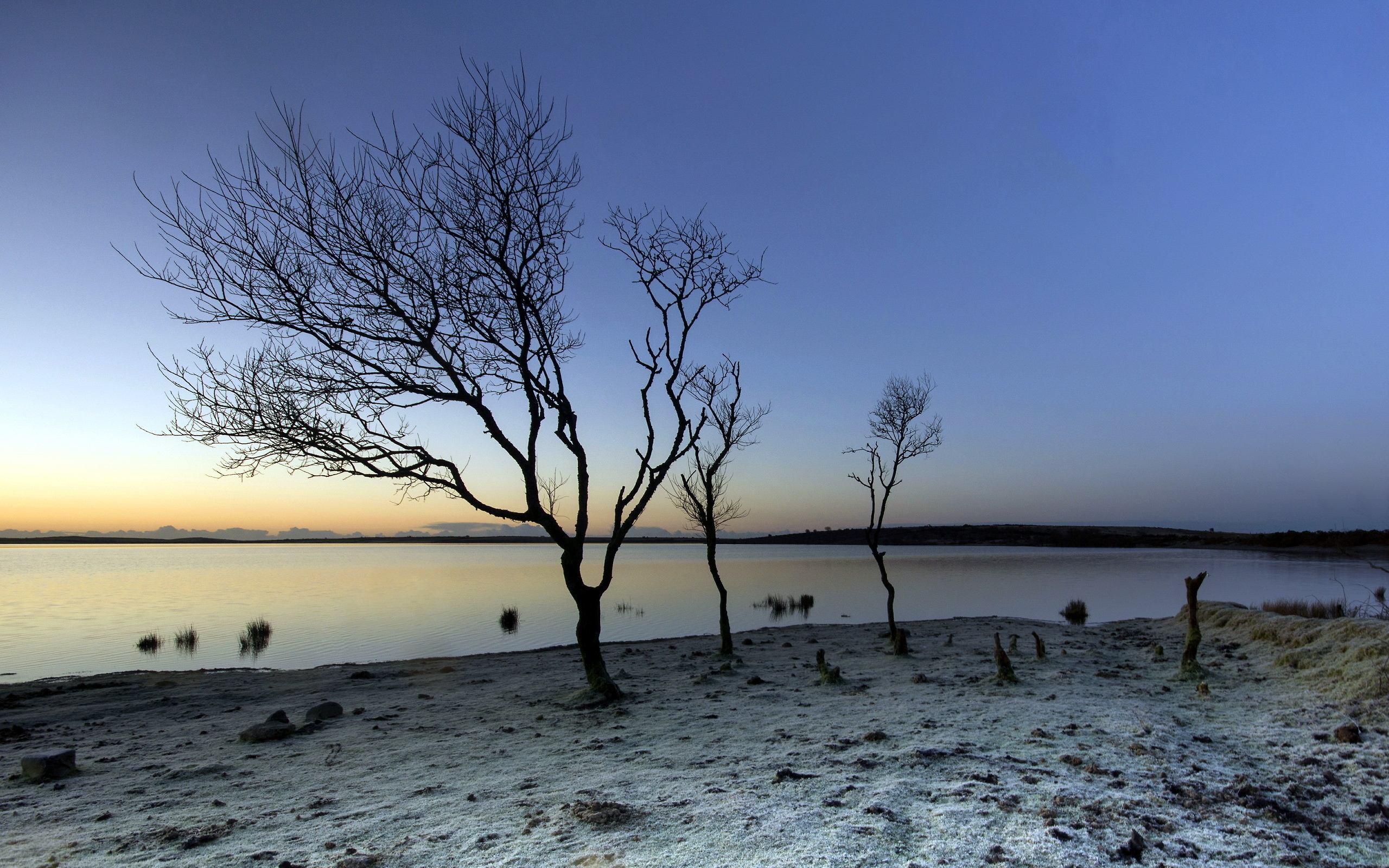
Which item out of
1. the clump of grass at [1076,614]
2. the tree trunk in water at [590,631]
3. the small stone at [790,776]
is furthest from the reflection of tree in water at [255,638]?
the clump of grass at [1076,614]

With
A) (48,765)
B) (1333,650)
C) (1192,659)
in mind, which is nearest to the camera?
(48,765)

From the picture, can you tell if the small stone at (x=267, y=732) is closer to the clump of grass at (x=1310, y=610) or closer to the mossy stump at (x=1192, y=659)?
the mossy stump at (x=1192, y=659)

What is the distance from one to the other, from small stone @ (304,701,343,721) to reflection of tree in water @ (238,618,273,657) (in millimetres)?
10997

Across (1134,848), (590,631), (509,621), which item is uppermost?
(590,631)

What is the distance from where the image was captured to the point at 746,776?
5.42 meters

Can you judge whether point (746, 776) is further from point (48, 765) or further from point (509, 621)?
point (509, 621)

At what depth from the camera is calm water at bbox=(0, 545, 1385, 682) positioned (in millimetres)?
18828

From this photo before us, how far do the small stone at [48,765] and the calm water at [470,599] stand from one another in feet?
34.0

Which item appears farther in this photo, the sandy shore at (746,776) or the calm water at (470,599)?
the calm water at (470,599)

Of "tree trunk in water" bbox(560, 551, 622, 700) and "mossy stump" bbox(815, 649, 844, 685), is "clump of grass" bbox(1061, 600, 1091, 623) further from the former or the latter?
"tree trunk in water" bbox(560, 551, 622, 700)

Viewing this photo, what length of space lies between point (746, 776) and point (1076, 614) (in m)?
20.5

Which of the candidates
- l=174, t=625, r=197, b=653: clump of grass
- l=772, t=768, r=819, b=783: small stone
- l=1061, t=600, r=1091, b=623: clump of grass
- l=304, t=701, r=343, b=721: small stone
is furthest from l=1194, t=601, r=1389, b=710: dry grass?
l=174, t=625, r=197, b=653: clump of grass

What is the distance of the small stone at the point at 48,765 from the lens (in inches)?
252

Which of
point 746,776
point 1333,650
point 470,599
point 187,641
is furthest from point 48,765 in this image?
point 470,599
